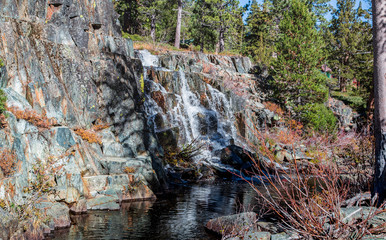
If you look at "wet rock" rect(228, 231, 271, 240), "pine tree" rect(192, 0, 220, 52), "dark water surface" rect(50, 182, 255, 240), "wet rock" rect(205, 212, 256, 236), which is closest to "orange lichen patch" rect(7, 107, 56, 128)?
"dark water surface" rect(50, 182, 255, 240)

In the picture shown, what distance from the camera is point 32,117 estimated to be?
11.7m

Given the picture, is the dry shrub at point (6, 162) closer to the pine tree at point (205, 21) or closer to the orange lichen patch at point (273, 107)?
the orange lichen patch at point (273, 107)

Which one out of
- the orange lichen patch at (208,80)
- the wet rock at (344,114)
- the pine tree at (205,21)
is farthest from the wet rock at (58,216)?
the pine tree at (205,21)

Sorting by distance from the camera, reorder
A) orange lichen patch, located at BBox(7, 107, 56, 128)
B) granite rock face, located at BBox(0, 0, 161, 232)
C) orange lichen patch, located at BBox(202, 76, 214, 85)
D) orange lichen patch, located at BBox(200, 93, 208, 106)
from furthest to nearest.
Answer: orange lichen patch, located at BBox(202, 76, 214, 85) → orange lichen patch, located at BBox(200, 93, 208, 106) → orange lichen patch, located at BBox(7, 107, 56, 128) → granite rock face, located at BBox(0, 0, 161, 232)

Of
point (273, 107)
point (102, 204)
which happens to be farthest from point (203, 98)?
point (102, 204)

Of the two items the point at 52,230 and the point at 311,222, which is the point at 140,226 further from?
the point at 311,222

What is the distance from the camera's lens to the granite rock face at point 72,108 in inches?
423

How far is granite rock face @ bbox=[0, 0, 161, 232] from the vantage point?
1074 cm

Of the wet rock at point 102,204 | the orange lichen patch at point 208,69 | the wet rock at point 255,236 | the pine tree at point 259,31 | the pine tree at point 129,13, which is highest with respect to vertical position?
the pine tree at point 129,13

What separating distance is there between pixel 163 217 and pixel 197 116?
44.0ft

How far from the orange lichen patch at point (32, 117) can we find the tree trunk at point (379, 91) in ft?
33.2

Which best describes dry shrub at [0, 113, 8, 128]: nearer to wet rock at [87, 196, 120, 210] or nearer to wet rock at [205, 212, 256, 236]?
wet rock at [87, 196, 120, 210]

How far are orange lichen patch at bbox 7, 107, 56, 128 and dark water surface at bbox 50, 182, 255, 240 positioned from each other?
11.9 feet

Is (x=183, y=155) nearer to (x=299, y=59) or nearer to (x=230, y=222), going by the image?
(x=230, y=222)
